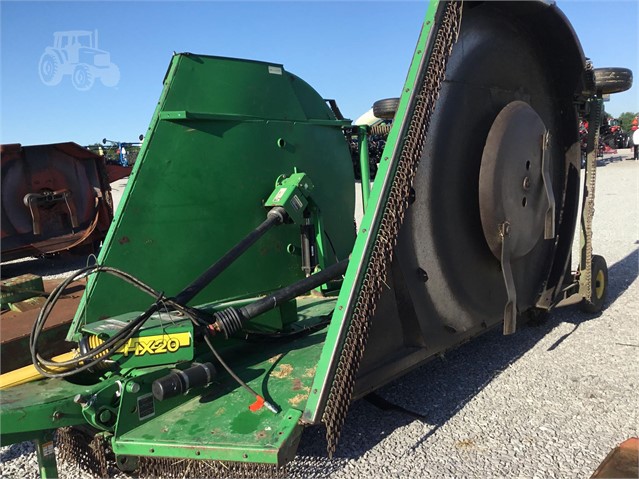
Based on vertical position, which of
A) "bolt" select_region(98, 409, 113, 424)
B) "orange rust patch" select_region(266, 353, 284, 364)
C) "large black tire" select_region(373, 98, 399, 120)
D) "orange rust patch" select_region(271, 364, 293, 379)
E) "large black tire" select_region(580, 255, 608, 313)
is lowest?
"large black tire" select_region(580, 255, 608, 313)

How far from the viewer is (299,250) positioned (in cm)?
355

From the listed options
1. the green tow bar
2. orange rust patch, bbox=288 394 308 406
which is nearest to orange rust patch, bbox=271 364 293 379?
orange rust patch, bbox=288 394 308 406

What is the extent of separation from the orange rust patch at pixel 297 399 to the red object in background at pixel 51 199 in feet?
18.6

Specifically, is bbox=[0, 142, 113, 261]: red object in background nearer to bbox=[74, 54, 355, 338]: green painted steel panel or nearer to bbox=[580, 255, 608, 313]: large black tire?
bbox=[74, 54, 355, 338]: green painted steel panel

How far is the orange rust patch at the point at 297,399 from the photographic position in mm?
2247

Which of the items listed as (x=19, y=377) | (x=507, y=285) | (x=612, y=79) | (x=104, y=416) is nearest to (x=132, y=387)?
(x=104, y=416)

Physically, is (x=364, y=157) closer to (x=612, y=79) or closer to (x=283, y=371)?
(x=612, y=79)

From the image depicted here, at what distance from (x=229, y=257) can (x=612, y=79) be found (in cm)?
304

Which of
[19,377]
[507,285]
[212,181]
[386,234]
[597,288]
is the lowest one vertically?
[597,288]

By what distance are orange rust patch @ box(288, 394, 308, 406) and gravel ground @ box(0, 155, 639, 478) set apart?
36 centimetres

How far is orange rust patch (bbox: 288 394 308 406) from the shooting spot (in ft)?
7.37

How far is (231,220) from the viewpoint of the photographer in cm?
318

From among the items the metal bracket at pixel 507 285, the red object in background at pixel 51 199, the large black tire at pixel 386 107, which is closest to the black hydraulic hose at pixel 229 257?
the metal bracket at pixel 507 285

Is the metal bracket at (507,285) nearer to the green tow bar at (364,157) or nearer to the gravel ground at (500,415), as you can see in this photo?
the gravel ground at (500,415)
